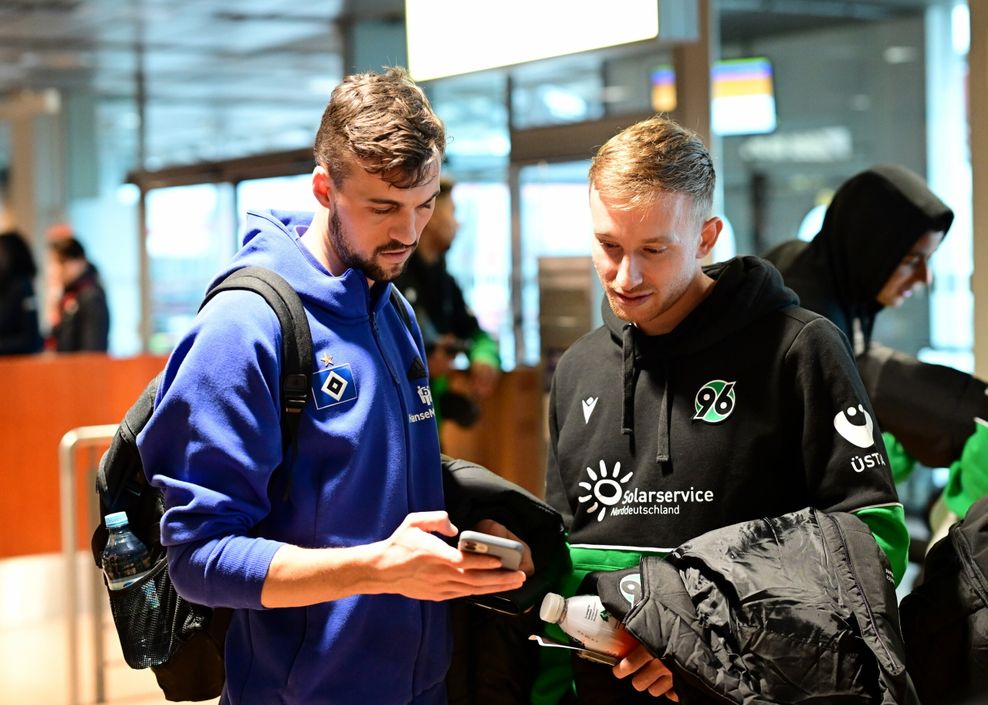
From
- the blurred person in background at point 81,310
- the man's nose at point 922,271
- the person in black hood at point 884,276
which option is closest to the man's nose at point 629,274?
the person in black hood at point 884,276

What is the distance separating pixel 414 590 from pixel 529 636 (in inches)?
20.3

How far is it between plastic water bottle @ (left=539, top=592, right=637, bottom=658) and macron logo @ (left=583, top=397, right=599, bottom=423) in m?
0.32

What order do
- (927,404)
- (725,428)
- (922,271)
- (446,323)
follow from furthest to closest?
(446,323) < (922,271) < (927,404) < (725,428)

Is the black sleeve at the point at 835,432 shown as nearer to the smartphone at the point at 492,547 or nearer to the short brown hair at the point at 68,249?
the smartphone at the point at 492,547

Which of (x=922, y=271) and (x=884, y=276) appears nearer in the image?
(x=884, y=276)

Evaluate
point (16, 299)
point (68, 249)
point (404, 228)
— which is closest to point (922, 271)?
point (404, 228)

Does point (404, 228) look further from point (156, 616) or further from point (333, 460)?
point (156, 616)

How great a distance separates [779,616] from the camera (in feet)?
5.60

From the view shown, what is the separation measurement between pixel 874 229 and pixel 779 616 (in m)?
1.83

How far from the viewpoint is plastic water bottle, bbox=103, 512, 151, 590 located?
185 centimetres

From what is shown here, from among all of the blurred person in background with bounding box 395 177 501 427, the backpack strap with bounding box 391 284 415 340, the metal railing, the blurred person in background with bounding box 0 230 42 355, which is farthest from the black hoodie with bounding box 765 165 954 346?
the blurred person in background with bounding box 0 230 42 355

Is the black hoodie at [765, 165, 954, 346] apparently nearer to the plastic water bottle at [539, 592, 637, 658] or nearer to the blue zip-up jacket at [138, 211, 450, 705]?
the plastic water bottle at [539, 592, 637, 658]

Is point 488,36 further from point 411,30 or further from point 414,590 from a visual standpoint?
point 414,590

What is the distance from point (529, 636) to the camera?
201 cm
